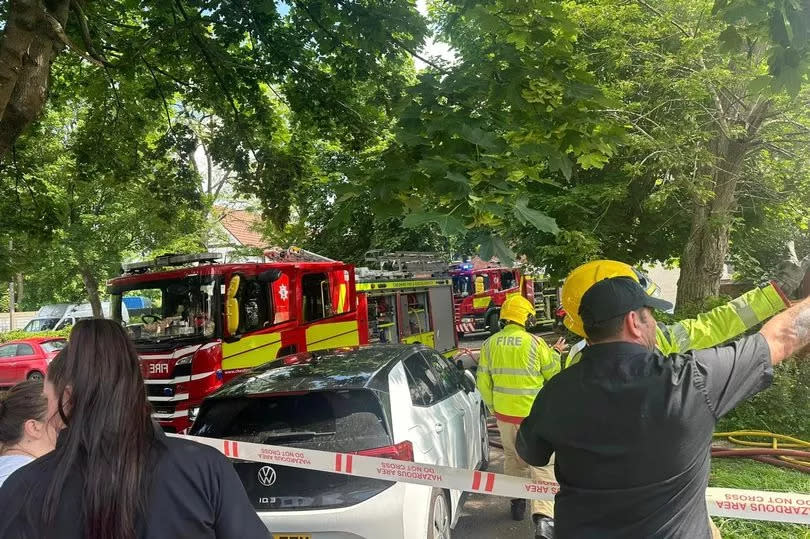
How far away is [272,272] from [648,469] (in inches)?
304

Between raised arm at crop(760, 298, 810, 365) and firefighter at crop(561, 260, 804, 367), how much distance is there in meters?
0.30

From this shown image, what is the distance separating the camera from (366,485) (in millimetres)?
3416

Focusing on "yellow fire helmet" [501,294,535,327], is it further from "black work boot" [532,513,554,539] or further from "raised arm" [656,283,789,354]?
"raised arm" [656,283,789,354]

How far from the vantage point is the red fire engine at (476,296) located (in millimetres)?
21844

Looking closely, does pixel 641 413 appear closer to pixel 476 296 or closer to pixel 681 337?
pixel 681 337

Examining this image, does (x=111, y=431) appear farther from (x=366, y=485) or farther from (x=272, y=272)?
(x=272, y=272)

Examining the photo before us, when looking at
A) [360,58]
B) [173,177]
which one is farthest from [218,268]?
[360,58]

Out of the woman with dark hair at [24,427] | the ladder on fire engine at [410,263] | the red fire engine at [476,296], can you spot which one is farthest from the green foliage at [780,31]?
the red fire engine at [476,296]

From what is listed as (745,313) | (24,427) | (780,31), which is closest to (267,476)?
(24,427)

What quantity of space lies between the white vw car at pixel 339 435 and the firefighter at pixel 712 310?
66.5 inches

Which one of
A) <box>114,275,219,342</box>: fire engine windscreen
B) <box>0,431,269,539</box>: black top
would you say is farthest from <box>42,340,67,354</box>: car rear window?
<box>0,431,269,539</box>: black top

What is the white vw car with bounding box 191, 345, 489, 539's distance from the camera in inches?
132

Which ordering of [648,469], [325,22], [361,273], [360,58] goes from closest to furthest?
[648,469] < [325,22] < [360,58] < [361,273]

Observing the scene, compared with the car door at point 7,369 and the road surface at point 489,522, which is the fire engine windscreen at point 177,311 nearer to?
the road surface at point 489,522
